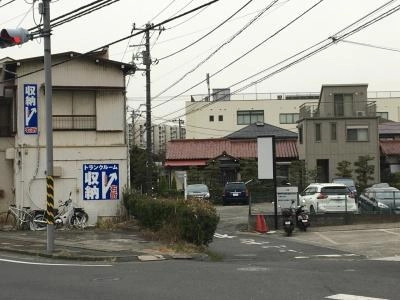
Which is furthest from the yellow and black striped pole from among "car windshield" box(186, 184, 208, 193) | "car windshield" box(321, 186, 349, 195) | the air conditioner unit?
the air conditioner unit

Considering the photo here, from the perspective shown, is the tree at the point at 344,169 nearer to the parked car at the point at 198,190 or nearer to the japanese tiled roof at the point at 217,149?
the japanese tiled roof at the point at 217,149

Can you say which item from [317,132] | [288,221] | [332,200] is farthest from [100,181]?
[317,132]

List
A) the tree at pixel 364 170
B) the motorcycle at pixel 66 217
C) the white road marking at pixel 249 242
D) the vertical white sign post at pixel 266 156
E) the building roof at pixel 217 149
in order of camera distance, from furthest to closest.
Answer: the building roof at pixel 217 149 → the tree at pixel 364 170 → the vertical white sign post at pixel 266 156 → the motorcycle at pixel 66 217 → the white road marking at pixel 249 242

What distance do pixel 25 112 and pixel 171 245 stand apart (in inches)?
385

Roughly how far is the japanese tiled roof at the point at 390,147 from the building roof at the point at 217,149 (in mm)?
8110

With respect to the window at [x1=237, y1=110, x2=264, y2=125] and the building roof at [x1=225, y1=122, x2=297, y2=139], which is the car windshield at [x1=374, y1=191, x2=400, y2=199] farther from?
the window at [x1=237, y1=110, x2=264, y2=125]

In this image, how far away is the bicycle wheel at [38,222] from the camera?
73.8 feet

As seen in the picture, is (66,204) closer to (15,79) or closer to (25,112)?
(25,112)

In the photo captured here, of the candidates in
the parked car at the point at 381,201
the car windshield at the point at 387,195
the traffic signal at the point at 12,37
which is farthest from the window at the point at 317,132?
the traffic signal at the point at 12,37

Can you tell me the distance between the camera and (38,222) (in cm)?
2256

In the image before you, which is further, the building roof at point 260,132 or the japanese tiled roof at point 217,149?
the building roof at point 260,132

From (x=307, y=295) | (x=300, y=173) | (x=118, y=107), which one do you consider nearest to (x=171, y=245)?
(x=307, y=295)

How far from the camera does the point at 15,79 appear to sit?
23.5m

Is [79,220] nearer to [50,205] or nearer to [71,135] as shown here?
[71,135]
